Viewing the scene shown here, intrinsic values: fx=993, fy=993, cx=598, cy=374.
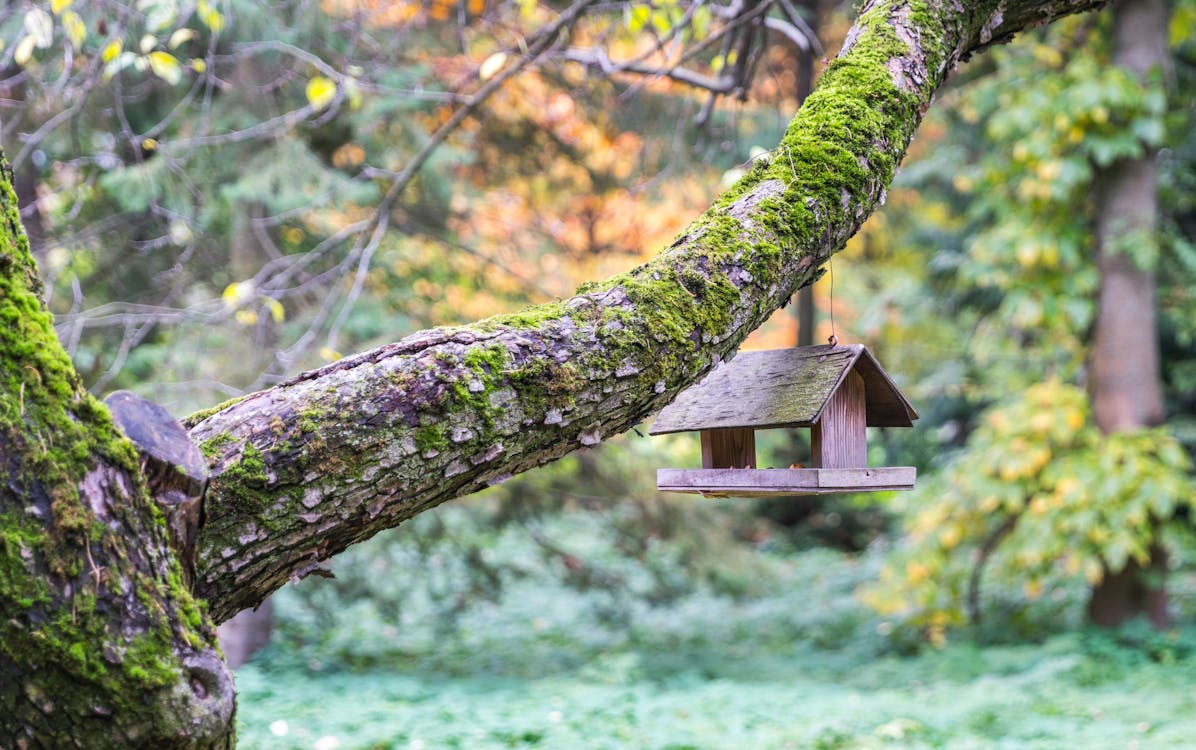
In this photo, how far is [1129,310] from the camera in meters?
7.66

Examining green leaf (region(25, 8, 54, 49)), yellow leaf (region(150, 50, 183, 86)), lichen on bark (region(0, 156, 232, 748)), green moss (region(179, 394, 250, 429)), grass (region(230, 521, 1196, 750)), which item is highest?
green leaf (region(25, 8, 54, 49))

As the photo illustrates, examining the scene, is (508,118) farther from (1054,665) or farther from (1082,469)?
(1054,665)

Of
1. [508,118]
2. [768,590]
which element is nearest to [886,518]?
[768,590]

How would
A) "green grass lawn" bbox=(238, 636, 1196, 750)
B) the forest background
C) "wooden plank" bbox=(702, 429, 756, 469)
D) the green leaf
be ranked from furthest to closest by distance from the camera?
the forest background
"green grass lawn" bbox=(238, 636, 1196, 750)
the green leaf
"wooden plank" bbox=(702, 429, 756, 469)

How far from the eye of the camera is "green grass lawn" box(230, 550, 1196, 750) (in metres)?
5.73

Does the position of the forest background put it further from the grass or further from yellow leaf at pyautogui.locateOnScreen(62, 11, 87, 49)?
yellow leaf at pyautogui.locateOnScreen(62, 11, 87, 49)

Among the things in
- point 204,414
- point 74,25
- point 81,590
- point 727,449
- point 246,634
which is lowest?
point 246,634

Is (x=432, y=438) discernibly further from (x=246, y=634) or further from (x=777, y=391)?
(x=246, y=634)

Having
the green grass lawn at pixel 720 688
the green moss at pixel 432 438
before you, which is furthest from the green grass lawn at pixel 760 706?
the green moss at pixel 432 438

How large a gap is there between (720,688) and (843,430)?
16.9 ft

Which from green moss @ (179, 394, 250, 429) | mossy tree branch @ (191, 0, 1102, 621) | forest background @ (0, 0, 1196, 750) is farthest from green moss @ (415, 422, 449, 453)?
forest background @ (0, 0, 1196, 750)

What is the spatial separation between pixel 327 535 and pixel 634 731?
463 centimetres

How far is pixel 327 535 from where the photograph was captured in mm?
1738

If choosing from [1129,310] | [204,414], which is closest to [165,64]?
[204,414]
